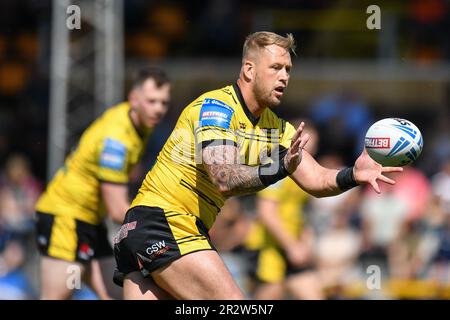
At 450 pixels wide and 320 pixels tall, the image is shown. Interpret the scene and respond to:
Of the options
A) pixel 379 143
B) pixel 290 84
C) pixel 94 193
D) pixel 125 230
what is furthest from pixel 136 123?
pixel 290 84

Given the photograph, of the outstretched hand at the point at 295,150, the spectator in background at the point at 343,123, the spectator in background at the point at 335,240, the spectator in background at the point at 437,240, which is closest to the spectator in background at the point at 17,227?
the spectator in background at the point at 335,240

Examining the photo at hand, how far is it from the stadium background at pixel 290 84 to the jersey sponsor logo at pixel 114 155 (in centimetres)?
500

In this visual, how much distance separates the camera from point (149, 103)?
8.33m

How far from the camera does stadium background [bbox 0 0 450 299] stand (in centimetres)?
1328

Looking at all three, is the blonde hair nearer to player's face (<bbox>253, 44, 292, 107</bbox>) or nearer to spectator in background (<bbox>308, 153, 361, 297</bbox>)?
player's face (<bbox>253, 44, 292, 107</bbox>)

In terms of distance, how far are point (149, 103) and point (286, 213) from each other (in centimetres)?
278

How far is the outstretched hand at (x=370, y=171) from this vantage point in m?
6.18

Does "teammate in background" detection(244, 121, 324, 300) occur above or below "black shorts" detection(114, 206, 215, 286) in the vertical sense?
below

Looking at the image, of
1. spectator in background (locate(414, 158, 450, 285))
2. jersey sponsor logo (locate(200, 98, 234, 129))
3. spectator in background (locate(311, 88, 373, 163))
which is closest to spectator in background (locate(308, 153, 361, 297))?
spectator in background (locate(414, 158, 450, 285))

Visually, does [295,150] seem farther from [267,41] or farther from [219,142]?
[267,41]

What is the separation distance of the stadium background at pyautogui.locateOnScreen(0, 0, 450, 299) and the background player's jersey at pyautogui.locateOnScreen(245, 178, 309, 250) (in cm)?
246

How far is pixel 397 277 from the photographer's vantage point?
43.4 feet

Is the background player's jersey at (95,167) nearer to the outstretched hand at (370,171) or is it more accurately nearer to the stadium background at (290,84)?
the outstretched hand at (370,171)

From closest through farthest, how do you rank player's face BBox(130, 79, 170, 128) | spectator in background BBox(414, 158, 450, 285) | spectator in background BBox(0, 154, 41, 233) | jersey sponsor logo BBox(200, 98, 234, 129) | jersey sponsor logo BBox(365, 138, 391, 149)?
jersey sponsor logo BBox(200, 98, 234, 129) < jersey sponsor logo BBox(365, 138, 391, 149) < player's face BBox(130, 79, 170, 128) < spectator in background BBox(414, 158, 450, 285) < spectator in background BBox(0, 154, 41, 233)
